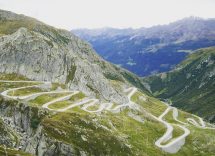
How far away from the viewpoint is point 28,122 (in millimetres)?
161875

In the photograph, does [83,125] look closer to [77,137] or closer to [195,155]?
[77,137]

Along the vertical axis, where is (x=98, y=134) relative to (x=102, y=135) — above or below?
above

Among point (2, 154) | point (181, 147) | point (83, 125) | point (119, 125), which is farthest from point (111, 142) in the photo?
point (2, 154)

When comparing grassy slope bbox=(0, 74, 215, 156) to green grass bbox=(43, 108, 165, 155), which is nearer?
green grass bbox=(43, 108, 165, 155)

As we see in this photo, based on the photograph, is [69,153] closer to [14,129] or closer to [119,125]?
[14,129]

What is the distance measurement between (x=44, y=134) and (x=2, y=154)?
153 feet

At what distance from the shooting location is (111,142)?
531 ft

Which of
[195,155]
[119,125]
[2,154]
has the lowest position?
[195,155]

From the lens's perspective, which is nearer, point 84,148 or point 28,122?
point 84,148

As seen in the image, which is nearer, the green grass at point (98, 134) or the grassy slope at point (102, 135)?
the green grass at point (98, 134)

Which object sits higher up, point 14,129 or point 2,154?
point 2,154

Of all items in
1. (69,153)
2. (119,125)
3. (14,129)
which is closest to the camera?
(69,153)

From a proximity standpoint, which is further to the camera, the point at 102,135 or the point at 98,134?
the point at 102,135

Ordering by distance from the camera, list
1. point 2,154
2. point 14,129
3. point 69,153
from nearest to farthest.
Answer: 1. point 2,154
2. point 69,153
3. point 14,129
